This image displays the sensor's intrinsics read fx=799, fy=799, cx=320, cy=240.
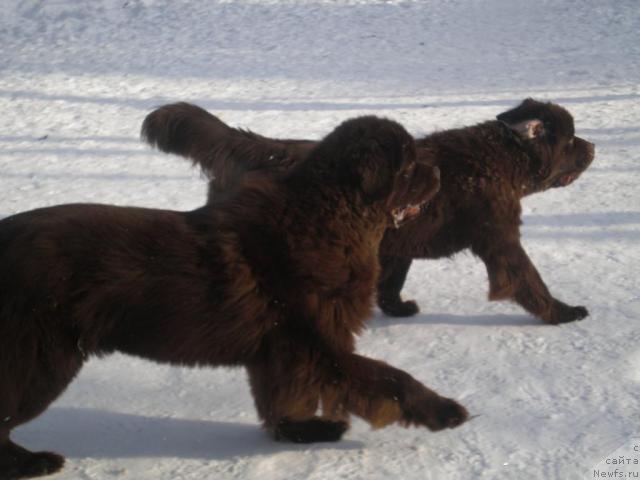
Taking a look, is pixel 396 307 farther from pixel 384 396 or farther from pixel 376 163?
pixel 376 163

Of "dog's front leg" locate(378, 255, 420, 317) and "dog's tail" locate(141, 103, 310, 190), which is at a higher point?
"dog's tail" locate(141, 103, 310, 190)

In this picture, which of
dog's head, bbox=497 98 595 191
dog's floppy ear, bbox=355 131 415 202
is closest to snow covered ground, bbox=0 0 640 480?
dog's head, bbox=497 98 595 191

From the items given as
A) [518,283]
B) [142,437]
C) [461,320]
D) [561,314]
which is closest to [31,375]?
[142,437]

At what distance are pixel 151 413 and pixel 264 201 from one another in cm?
128

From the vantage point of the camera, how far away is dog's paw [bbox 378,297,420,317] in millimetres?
4871

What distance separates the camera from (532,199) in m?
6.59

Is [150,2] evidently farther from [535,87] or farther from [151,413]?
[151,413]

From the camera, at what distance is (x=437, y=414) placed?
3.43 meters

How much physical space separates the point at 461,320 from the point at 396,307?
0.40 metres

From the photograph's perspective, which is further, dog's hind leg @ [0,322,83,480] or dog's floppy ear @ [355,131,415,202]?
dog's floppy ear @ [355,131,415,202]

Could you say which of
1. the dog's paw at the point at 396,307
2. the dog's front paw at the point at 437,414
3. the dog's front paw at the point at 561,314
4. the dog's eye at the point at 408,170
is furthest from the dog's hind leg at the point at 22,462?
the dog's front paw at the point at 561,314

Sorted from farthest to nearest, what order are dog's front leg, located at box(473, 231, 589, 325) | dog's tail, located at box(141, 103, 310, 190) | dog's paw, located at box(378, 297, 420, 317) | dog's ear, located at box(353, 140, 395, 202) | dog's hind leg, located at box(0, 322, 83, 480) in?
dog's paw, located at box(378, 297, 420, 317) < dog's front leg, located at box(473, 231, 589, 325) < dog's tail, located at box(141, 103, 310, 190) < dog's ear, located at box(353, 140, 395, 202) < dog's hind leg, located at box(0, 322, 83, 480)

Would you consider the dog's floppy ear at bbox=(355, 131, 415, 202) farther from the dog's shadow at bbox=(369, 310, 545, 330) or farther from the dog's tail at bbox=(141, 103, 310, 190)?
the dog's shadow at bbox=(369, 310, 545, 330)

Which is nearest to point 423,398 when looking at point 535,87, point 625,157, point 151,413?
point 151,413
